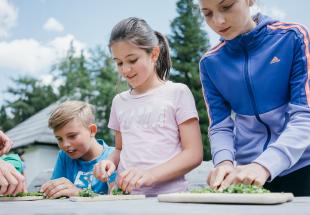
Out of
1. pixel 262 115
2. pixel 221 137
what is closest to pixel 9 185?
pixel 221 137

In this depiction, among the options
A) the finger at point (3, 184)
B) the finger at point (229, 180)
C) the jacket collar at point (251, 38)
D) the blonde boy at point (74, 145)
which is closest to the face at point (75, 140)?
the blonde boy at point (74, 145)

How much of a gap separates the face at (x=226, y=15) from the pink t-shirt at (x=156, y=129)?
542 mm

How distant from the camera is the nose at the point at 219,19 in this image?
2.02 meters

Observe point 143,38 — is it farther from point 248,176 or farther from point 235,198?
point 235,198

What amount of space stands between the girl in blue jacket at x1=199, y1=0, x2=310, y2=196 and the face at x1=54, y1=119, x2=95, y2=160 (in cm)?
121

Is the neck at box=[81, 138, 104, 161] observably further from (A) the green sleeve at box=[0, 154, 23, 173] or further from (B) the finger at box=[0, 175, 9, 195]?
(B) the finger at box=[0, 175, 9, 195]

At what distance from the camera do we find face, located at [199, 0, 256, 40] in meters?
2.03

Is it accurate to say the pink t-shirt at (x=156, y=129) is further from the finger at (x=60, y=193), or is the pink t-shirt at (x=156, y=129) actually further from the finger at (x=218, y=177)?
the finger at (x=218, y=177)

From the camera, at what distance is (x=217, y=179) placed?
1.66 metres

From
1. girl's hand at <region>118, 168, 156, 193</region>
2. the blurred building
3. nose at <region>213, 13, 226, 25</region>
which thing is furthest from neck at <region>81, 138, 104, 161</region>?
the blurred building

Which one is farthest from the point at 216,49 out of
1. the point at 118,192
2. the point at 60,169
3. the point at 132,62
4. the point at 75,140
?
the point at 60,169

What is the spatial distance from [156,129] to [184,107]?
187mm

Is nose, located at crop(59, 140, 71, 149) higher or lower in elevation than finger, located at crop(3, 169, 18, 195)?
higher

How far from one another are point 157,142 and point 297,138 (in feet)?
2.83
